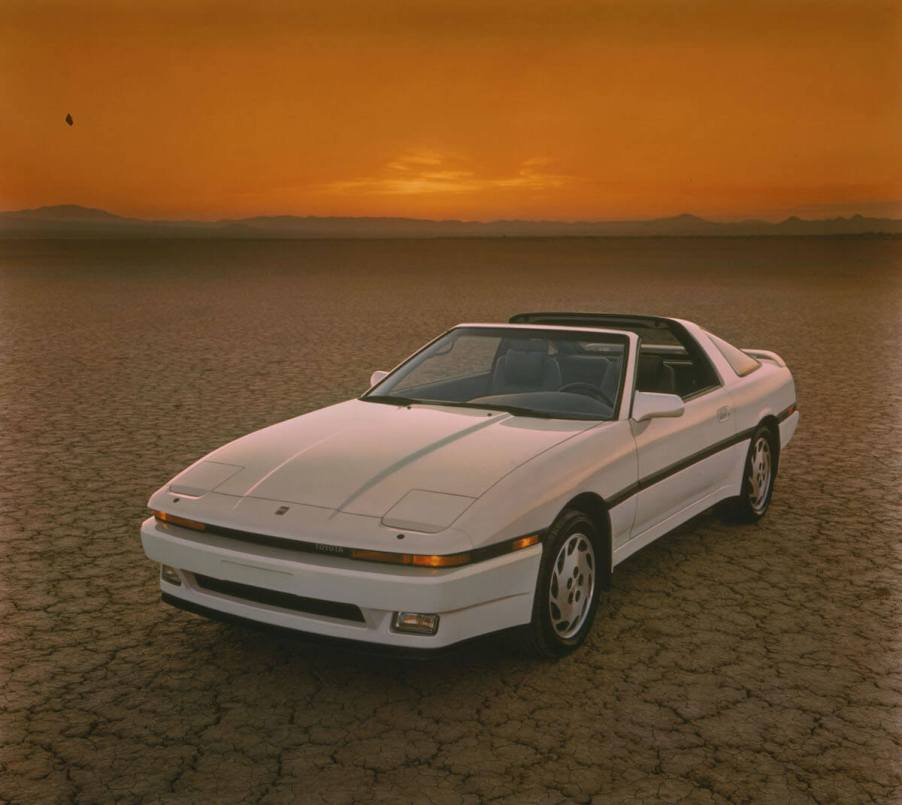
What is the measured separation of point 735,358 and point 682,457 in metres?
1.35

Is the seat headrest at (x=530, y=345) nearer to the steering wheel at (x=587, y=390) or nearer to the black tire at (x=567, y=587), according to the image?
the steering wheel at (x=587, y=390)

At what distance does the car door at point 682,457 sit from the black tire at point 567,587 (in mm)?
473

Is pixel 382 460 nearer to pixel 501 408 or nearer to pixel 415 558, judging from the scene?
pixel 415 558

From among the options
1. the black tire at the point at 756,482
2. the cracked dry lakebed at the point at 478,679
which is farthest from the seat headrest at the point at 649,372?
the cracked dry lakebed at the point at 478,679

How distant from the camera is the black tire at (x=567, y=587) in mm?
3768

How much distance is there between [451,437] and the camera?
4230 millimetres

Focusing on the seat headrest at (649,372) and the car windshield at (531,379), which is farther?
the seat headrest at (649,372)

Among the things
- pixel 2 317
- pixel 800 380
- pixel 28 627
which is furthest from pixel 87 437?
pixel 2 317

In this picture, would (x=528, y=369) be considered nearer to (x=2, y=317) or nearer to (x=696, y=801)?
(x=696, y=801)

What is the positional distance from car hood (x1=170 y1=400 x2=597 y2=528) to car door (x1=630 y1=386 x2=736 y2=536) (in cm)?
41

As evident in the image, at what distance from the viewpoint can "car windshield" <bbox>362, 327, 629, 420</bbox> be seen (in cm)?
477

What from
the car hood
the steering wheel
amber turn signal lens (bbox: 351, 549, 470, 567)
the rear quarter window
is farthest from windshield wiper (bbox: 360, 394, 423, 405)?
the rear quarter window

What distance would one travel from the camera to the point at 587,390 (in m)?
4.96

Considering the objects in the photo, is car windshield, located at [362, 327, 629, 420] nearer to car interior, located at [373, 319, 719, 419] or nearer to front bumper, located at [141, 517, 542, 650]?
car interior, located at [373, 319, 719, 419]
